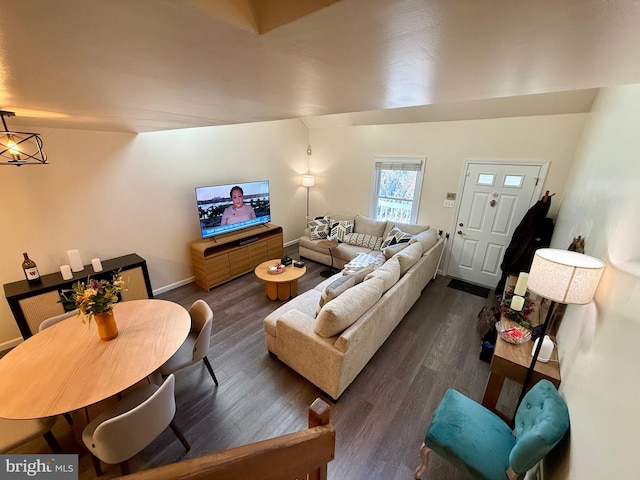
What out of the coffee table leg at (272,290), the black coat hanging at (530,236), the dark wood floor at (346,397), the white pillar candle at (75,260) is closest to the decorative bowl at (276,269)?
the coffee table leg at (272,290)

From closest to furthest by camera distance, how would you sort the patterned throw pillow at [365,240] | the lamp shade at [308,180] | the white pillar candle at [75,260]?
1. the white pillar candle at [75,260]
2. the patterned throw pillow at [365,240]
3. the lamp shade at [308,180]

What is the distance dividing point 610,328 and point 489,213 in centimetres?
304

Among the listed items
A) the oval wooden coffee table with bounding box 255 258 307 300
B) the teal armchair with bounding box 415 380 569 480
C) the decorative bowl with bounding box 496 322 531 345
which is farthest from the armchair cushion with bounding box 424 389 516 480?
the oval wooden coffee table with bounding box 255 258 307 300

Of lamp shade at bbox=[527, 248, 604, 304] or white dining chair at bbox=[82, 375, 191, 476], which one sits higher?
lamp shade at bbox=[527, 248, 604, 304]

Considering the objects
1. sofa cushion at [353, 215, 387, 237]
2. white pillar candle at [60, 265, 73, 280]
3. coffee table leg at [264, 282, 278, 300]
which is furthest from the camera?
sofa cushion at [353, 215, 387, 237]

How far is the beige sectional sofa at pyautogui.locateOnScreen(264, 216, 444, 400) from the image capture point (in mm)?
1956

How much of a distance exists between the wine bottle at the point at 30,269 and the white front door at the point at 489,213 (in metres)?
5.30

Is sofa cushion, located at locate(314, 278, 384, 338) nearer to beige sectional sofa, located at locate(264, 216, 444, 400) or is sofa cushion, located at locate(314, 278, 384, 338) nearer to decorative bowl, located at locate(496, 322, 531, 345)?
beige sectional sofa, located at locate(264, 216, 444, 400)

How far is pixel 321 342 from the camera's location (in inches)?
79.0

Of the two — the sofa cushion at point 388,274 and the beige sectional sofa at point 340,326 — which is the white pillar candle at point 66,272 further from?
the sofa cushion at point 388,274

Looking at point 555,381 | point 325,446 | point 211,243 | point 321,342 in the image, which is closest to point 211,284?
point 211,243

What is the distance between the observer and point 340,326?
195 centimetres

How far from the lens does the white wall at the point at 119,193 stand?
8.34ft

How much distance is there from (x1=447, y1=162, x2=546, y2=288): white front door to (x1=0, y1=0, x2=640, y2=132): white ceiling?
9.48 ft
